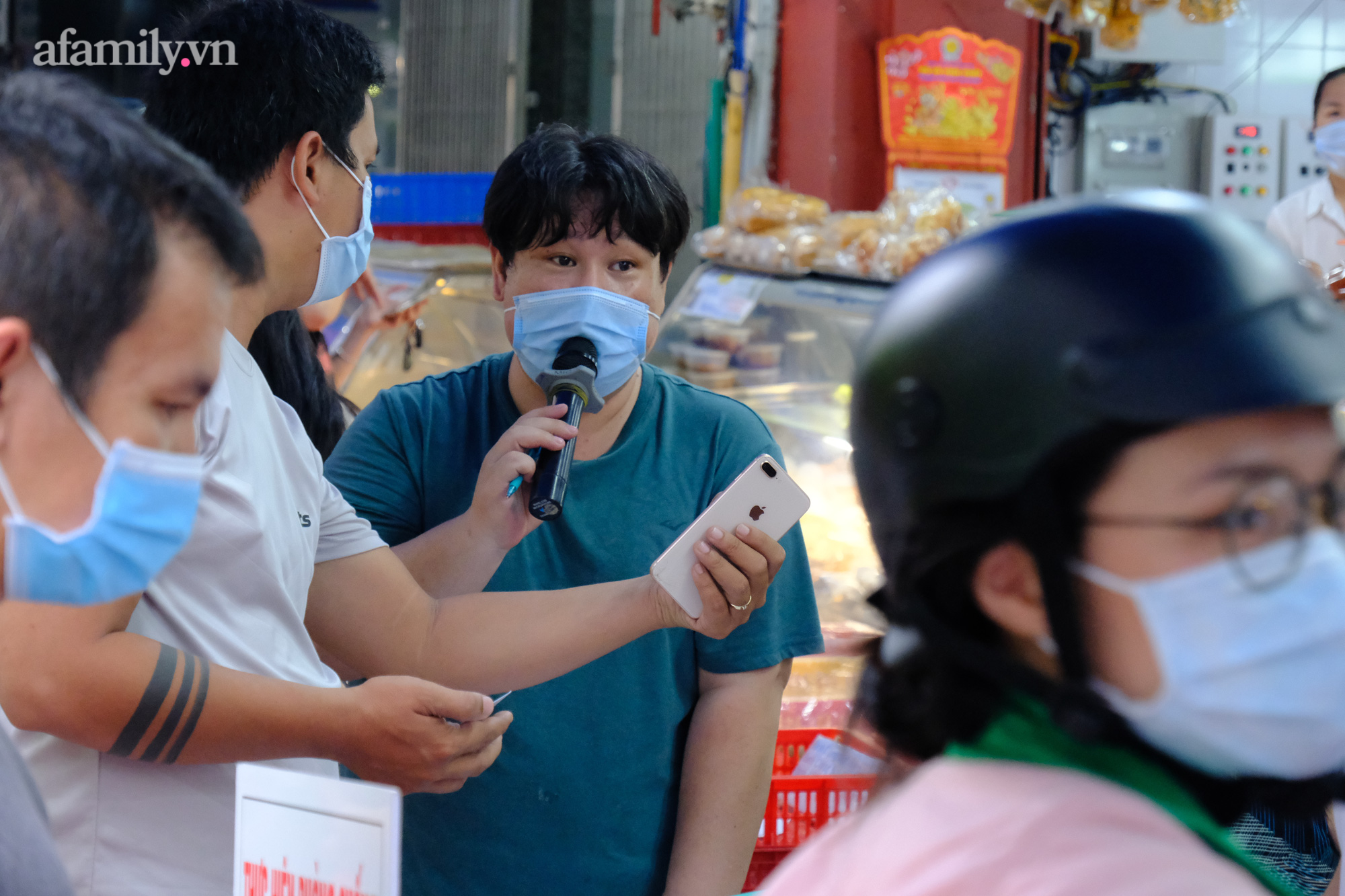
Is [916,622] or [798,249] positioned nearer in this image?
[916,622]

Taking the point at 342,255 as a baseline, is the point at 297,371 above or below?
below

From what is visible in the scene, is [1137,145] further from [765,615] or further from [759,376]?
[765,615]

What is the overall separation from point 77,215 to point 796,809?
1.48 meters

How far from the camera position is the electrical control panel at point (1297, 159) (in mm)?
5164

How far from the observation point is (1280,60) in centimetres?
537

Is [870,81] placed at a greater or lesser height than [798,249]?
greater

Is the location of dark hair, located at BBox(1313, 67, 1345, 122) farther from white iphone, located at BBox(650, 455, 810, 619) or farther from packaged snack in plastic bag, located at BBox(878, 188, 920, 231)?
white iphone, located at BBox(650, 455, 810, 619)

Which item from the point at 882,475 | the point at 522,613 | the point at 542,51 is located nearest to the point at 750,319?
the point at 522,613

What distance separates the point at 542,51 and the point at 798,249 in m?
3.06

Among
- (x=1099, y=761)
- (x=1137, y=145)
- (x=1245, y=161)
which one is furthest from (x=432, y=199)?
(x=1245, y=161)

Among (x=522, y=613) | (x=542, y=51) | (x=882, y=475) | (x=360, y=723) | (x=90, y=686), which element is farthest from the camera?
(x=542, y=51)

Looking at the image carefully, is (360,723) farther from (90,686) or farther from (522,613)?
(522,613)

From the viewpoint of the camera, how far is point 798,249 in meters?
3.16

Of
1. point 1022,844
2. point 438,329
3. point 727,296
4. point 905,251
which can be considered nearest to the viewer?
point 1022,844
